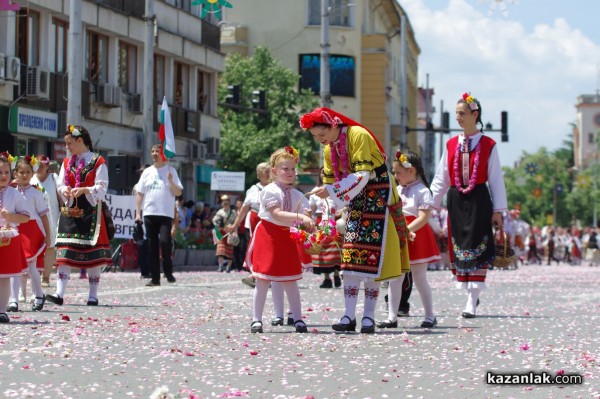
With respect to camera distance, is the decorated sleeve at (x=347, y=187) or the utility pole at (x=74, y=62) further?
the utility pole at (x=74, y=62)

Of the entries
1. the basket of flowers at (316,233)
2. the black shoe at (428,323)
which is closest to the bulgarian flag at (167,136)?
the black shoe at (428,323)

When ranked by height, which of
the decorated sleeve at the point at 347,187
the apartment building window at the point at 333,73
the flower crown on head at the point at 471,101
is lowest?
the decorated sleeve at the point at 347,187

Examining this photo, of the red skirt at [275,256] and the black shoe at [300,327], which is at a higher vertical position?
the red skirt at [275,256]

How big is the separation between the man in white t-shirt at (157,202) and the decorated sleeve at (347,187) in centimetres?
853

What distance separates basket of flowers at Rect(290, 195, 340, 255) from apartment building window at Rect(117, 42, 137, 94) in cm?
3214

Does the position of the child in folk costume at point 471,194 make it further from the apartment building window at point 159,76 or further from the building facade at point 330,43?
the building facade at point 330,43

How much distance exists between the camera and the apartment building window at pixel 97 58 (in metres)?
40.8

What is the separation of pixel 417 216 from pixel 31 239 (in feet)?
12.9

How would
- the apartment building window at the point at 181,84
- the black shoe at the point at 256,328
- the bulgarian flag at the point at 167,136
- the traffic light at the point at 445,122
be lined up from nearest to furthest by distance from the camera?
the black shoe at the point at 256,328
the bulgarian flag at the point at 167,136
the apartment building window at the point at 181,84
the traffic light at the point at 445,122

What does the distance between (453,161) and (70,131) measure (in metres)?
4.00

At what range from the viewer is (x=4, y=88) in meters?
34.0

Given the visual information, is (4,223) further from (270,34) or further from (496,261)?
(270,34)

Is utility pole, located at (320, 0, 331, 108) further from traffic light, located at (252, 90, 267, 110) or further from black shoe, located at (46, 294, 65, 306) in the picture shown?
black shoe, located at (46, 294, 65, 306)

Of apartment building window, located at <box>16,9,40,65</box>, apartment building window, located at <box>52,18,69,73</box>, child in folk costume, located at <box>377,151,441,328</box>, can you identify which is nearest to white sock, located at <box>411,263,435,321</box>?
child in folk costume, located at <box>377,151,441,328</box>
